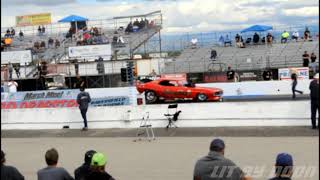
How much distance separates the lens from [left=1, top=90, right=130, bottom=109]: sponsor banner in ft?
78.3

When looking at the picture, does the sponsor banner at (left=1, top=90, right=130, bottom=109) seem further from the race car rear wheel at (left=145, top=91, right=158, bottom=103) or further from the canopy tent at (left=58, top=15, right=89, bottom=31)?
the canopy tent at (left=58, top=15, right=89, bottom=31)

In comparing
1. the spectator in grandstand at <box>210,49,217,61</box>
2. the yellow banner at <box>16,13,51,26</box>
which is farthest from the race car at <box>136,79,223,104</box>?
the yellow banner at <box>16,13,51,26</box>

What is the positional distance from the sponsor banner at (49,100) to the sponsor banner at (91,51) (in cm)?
1844

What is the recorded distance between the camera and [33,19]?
6406cm

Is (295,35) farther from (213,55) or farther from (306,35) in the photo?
(213,55)

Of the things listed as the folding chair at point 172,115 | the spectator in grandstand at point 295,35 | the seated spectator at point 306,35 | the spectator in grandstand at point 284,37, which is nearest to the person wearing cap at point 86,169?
the folding chair at point 172,115

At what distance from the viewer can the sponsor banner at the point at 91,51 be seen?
44.1m

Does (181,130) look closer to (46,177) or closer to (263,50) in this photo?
(46,177)

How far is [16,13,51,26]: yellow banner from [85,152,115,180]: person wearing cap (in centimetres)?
5713

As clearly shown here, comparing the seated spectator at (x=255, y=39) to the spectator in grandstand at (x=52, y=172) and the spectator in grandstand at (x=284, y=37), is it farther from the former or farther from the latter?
the spectator in grandstand at (x=52, y=172)

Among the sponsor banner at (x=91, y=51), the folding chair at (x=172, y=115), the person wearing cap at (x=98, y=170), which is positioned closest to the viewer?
the person wearing cap at (x=98, y=170)

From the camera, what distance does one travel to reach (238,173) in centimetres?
632

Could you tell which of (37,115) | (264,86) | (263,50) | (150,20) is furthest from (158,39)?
(37,115)

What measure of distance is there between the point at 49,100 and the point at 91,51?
19652 millimetres
